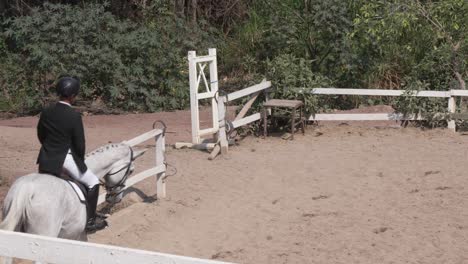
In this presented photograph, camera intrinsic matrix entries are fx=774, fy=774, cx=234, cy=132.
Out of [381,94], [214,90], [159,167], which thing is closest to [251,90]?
[214,90]

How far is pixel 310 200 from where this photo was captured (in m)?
9.23

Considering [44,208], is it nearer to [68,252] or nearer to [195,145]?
[68,252]

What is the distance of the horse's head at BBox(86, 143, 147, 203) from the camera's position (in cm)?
706

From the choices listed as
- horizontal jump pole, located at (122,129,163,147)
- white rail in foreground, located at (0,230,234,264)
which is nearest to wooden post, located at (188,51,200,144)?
horizontal jump pole, located at (122,129,163,147)

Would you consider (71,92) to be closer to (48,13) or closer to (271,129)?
(271,129)

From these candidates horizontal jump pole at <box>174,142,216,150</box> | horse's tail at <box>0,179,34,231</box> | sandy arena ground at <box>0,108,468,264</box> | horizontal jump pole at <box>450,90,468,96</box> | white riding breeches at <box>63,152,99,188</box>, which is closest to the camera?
horse's tail at <box>0,179,34,231</box>

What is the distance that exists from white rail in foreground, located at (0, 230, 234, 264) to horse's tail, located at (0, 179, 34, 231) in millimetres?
1355

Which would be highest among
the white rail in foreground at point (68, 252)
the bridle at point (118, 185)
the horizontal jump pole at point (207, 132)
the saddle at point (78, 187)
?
Result: the white rail in foreground at point (68, 252)

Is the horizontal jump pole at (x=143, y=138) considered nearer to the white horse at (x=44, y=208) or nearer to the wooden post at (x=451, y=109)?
the white horse at (x=44, y=208)

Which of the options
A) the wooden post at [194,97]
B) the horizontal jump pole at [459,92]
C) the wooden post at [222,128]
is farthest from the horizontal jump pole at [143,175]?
the horizontal jump pole at [459,92]

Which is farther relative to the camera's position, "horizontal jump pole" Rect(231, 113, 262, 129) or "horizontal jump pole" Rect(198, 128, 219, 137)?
"horizontal jump pole" Rect(231, 113, 262, 129)

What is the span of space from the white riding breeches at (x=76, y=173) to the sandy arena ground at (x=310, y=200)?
141 cm

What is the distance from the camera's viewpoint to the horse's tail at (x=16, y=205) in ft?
17.5

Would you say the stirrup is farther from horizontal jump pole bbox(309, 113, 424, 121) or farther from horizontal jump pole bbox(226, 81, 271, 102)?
horizontal jump pole bbox(309, 113, 424, 121)
